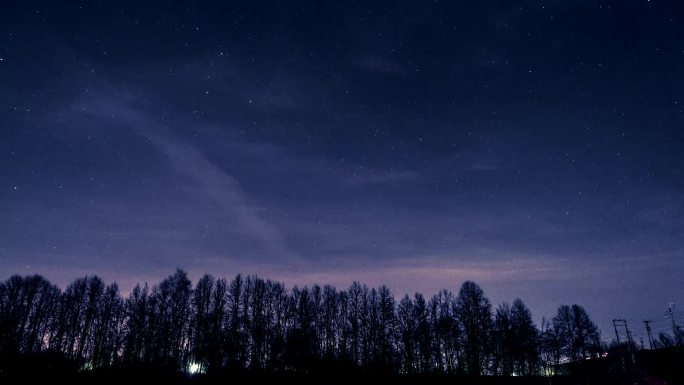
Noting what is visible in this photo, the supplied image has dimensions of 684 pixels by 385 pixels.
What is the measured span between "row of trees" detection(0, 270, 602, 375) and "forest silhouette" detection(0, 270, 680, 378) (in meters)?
0.16

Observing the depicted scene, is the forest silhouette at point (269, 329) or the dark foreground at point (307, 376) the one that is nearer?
the dark foreground at point (307, 376)

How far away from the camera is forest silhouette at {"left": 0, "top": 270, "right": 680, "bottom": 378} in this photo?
54969mm

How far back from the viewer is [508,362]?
2454 inches

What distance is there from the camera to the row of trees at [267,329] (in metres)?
55.2

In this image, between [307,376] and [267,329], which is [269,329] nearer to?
[267,329]

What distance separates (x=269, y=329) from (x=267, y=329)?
318 millimetres

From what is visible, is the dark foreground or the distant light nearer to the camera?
A: the dark foreground

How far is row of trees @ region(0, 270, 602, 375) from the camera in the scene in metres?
55.2

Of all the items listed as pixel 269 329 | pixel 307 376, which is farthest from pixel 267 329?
pixel 307 376

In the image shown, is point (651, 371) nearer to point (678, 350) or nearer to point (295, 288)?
point (678, 350)

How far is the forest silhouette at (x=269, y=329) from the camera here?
55.0 metres

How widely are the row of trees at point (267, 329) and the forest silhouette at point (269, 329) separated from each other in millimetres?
158

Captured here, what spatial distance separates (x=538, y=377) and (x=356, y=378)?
2818cm

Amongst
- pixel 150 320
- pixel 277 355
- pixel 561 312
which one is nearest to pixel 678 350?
pixel 561 312
